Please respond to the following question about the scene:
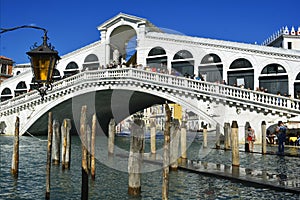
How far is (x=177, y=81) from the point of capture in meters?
12.1

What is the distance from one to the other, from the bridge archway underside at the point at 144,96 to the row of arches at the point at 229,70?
1.16 meters

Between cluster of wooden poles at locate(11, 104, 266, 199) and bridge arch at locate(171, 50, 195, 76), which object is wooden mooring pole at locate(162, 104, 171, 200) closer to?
cluster of wooden poles at locate(11, 104, 266, 199)

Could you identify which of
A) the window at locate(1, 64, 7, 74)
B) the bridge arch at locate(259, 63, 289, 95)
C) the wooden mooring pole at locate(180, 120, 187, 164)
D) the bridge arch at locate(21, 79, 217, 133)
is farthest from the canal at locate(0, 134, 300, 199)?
the window at locate(1, 64, 7, 74)

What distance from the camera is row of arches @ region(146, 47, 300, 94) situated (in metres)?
13.1

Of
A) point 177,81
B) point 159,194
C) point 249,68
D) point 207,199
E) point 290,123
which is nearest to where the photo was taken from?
point 207,199

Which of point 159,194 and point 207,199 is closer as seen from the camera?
point 207,199

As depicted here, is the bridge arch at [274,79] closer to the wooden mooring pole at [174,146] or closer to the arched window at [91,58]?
the wooden mooring pole at [174,146]

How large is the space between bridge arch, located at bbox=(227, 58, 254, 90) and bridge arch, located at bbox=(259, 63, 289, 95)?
14.9 inches

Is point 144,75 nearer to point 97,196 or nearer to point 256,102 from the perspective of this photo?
point 256,102

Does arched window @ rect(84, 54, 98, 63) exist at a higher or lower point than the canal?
higher

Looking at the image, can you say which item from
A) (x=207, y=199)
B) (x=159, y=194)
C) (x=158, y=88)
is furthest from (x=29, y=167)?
(x=158, y=88)

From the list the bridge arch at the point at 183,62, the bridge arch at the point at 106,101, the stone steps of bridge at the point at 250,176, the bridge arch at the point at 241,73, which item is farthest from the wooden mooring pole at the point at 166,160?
the bridge arch at the point at 183,62

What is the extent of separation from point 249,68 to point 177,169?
25.3 feet

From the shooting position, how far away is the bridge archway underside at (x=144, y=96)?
11.1 metres
